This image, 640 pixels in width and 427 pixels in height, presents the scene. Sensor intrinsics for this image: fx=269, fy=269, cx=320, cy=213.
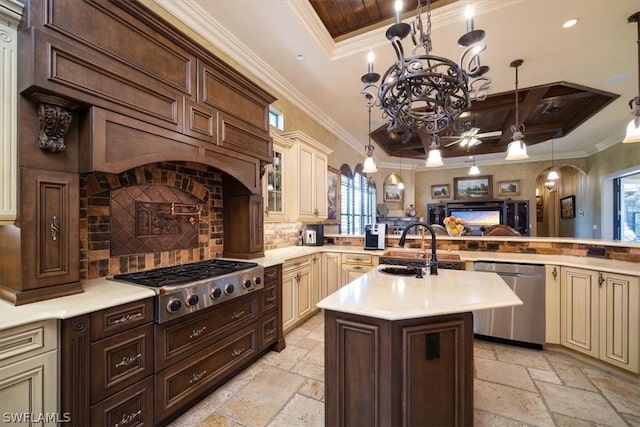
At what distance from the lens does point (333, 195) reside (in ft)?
17.5

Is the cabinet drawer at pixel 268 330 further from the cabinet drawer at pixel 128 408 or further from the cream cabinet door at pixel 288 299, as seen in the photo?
the cabinet drawer at pixel 128 408

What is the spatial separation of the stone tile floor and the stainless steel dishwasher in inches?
7.5

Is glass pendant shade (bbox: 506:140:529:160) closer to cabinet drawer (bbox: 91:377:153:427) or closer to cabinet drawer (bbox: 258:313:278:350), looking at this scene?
cabinet drawer (bbox: 258:313:278:350)

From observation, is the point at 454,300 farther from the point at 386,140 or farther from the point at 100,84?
the point at 386,140

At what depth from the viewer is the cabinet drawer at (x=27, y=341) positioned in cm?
114

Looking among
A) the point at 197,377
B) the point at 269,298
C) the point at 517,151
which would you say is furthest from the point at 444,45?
the point at 197,377

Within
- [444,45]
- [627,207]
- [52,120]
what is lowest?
[627,207]

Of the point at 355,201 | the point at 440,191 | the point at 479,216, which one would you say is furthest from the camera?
the point at 440,191

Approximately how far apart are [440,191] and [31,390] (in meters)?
9.77

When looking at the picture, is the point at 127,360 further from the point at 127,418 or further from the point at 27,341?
the point at 27,341

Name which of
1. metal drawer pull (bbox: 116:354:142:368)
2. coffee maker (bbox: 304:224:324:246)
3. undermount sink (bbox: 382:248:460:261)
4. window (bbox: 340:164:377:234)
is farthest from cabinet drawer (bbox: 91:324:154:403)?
window (bbox: 340:164:377:234)

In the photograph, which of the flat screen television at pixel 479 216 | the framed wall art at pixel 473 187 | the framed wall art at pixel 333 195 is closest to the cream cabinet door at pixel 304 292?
the framed wall art at pixel 333 195

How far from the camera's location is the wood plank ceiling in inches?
109

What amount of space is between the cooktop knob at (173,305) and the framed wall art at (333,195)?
11.4 feet
